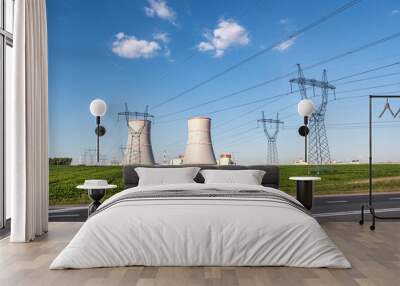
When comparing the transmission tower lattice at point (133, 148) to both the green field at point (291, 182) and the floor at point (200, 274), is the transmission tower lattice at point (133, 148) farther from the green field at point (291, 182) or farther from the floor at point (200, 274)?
the floor at point (200, 274)

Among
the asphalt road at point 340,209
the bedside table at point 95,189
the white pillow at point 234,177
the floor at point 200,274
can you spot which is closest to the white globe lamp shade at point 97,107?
Result: the bedside table at point 95,189

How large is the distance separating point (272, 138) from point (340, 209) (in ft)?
5.05

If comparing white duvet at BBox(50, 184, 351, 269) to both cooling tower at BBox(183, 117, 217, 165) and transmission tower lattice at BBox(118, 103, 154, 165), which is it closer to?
cooling tower at BBox(183, 117, 217, 165)

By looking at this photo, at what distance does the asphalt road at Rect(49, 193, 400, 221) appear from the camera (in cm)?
638

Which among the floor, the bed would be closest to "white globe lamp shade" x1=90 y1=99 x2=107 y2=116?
the floor

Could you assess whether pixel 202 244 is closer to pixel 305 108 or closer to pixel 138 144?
pixel 305 108

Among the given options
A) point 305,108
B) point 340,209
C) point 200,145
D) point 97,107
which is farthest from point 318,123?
point 97,107

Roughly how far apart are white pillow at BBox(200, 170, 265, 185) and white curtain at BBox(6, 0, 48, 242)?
6.48ft

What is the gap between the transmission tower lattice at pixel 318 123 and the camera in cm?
707

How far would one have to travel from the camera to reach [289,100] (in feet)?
24.1

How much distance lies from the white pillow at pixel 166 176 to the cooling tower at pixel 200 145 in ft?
4.01

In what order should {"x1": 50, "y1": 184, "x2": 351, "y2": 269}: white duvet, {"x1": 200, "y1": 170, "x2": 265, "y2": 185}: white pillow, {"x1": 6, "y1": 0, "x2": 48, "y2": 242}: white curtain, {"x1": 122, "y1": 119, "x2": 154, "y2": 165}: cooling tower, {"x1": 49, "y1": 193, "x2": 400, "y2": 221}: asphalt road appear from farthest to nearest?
Answer: {"x1": 122, "y1": 119, "x2": 154, "y2": 165}: cooling tower
{"x1": 49, "y1": 193, "x2": 400, "y2": 221}: asphalt road
{"x1": 200, "y1": 170, "x2": 265, "y2": 185}: white pillow
{"x1": 6, "y1": 0, "x2": 48, "y2": 242}: white curtain
{"x1": 50, "y1": 184, "x2": 351, "y2": 269}: white duvet

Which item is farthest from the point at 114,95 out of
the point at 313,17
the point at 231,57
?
the point at 313,17

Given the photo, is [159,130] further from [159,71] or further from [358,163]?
[358,163]
